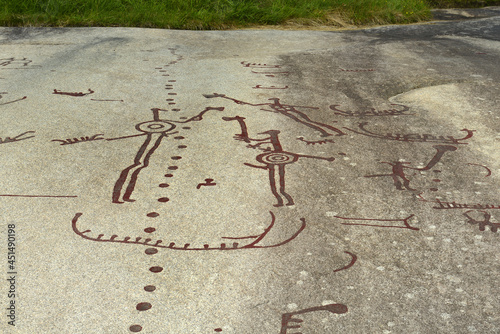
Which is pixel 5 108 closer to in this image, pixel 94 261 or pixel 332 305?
pixel 94 261

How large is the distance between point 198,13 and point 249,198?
4604 millimetres

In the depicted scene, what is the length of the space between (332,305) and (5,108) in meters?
2.39

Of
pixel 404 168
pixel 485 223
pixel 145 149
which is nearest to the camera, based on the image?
pixel 485 223

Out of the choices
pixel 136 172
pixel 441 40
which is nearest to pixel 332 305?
pixel 136 172

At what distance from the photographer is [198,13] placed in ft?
21.2

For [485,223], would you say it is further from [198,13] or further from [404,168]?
[198,13]

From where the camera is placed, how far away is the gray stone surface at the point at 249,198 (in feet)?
5.37

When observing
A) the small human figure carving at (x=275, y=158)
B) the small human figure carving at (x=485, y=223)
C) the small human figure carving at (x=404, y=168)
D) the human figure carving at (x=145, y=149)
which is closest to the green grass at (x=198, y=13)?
the human figure carving at (x=145, y=149)

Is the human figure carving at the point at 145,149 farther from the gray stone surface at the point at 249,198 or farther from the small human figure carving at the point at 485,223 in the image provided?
the small human figure carving at the point at 485,223

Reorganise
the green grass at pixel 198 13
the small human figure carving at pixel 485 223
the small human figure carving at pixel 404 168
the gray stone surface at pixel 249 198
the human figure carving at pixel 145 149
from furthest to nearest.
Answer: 1. the green grass at pixel 198 13
2. the small human figure carving at pixel 404 168
3. the human figure carving at pixel 145 149
4. the small human figure carving at pixel 485 223
5. the gray stone surface at pixel 249 198

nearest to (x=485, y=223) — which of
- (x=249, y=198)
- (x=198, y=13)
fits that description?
(x=249, y=198)

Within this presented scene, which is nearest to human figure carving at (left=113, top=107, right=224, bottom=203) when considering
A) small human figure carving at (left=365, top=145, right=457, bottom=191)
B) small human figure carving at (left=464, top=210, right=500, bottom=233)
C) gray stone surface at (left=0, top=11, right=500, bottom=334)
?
gray stone surface at (left=0, top=11, right=500, bottom=334)

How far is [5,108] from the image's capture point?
129 inches

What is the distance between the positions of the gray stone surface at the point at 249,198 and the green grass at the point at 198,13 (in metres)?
2.02
